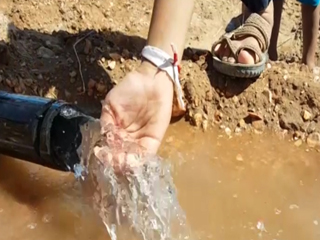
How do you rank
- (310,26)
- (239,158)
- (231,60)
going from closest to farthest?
(239,158), (231,60), (310,26)

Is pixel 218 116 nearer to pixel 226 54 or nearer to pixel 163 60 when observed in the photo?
pixel 226 54

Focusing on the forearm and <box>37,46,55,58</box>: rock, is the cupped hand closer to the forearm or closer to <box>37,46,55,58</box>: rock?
the forearm

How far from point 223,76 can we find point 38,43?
0.68 metres

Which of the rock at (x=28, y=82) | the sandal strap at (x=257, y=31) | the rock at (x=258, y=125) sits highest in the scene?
the sandal strap at (x=257, y=31)

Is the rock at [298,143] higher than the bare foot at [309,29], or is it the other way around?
the bare foot at [309,29]

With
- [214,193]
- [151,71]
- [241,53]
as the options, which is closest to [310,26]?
[241,53]

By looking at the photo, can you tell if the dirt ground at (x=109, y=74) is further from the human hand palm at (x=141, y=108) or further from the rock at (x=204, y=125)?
the human hand palm at (x=141, y=108)

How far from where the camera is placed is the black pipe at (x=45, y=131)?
1854 millimetres

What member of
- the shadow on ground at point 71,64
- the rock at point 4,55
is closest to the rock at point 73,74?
the shadow on ground at point 71,64

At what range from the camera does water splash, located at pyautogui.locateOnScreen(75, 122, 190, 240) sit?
1760 mm

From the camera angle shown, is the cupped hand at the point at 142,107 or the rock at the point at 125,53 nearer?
the cupped hand at the point at 142,107

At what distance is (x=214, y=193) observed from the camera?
2.12 meters

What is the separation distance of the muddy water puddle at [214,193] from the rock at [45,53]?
47 centimetres

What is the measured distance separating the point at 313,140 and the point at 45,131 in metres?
0.94
